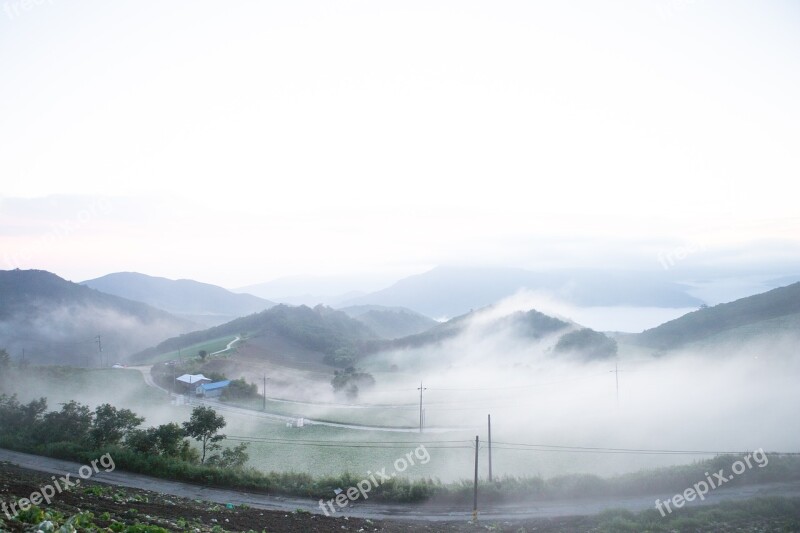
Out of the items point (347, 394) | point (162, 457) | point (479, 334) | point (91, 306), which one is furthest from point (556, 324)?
point (91, 306)

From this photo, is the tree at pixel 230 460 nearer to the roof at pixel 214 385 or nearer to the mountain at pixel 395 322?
the roof at pixel 214 385

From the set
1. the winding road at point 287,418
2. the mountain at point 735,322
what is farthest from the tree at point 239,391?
the mountain at point 735,322

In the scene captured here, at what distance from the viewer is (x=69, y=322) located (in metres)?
117

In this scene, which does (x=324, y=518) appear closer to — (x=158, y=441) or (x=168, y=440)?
(x=168, y=440)

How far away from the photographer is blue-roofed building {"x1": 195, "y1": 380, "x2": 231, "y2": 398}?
187 ft

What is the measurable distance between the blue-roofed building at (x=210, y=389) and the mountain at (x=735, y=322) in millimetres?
66107

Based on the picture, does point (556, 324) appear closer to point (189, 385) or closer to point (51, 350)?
point (189, 385)

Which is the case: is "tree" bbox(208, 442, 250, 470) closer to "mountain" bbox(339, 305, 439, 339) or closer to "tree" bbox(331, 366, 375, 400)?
"tree" bbox(331, 366, 375, 400)

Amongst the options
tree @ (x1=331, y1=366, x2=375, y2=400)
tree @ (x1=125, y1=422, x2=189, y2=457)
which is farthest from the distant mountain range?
tree @ (x1=125, y1=422, x2=189, y2=457)

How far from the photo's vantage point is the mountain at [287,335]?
293 feet

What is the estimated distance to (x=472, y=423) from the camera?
1877 inches

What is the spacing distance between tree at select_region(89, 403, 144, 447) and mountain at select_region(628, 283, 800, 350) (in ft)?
244

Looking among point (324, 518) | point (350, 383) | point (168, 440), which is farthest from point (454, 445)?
point (350, 383)

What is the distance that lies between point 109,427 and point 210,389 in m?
32.2
